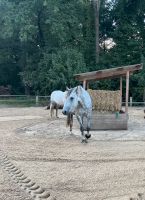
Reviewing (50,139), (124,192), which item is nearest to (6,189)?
(124,192)

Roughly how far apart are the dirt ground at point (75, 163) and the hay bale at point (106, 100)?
5.16 ft

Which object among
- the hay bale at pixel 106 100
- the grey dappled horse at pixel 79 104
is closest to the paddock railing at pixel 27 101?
the hay bale at pixel 106 100

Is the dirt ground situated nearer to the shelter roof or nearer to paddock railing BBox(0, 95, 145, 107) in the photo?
the shelter roof

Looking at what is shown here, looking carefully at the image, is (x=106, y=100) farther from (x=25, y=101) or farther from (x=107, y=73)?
(x=25, y=101)

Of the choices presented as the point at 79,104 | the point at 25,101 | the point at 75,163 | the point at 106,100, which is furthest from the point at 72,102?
the point at 25,101

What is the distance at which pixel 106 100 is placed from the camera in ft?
49.2

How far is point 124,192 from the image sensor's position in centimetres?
577

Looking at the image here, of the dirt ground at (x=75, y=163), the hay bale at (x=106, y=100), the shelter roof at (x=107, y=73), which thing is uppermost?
the shelter roof at (x=107, y=73)

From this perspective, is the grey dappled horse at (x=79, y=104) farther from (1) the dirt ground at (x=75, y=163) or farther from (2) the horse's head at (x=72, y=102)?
(1) the dirt ground at (x=75, y=163)

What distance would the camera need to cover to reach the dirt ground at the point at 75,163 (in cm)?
585

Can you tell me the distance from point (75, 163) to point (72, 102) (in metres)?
4.15

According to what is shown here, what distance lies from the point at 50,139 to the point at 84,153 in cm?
263

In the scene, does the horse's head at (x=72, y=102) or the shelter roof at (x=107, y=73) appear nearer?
the horse's head at (x=72, y=102)

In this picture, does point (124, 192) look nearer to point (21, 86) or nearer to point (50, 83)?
point (50, 83)
